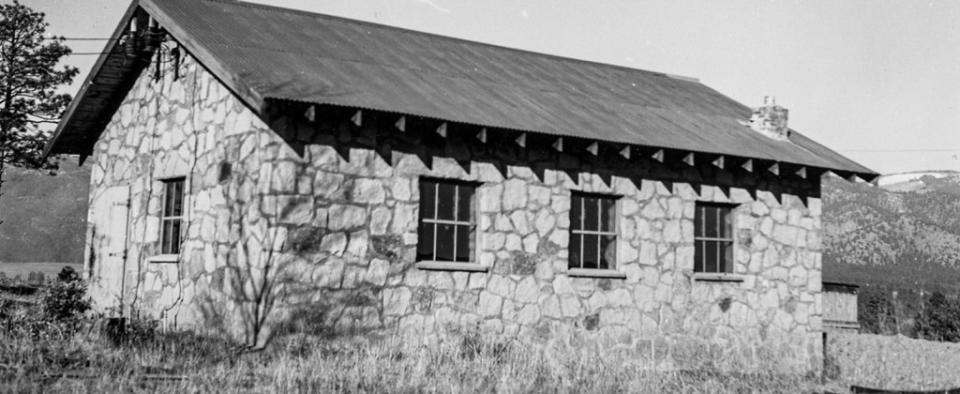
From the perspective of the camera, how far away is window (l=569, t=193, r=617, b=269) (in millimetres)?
14211

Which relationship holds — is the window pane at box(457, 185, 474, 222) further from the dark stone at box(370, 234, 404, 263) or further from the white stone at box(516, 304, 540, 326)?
the white stone at box(516, 304, 540, 326)

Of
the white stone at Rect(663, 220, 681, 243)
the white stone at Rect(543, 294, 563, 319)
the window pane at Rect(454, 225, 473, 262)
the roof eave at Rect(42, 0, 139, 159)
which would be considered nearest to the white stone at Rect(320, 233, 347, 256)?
the window pane at Rect(454, 225, 473, 262)

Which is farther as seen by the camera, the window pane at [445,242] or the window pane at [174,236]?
the window pane at [174,236]

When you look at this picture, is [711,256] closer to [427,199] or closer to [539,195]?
[539,195]

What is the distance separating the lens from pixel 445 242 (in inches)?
507

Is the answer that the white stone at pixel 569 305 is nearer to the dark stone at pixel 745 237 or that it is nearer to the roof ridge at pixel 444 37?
the dark stone at pixel 745 237

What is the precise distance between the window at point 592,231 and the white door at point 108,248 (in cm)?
682

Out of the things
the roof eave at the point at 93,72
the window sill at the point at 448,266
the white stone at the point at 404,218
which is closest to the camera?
the white stone at the point at 404,218

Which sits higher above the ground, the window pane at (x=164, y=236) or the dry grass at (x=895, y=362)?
the window pane at (x=164, y=236)

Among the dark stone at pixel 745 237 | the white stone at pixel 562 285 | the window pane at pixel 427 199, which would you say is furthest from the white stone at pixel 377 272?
the dark stone at pixel 745 237

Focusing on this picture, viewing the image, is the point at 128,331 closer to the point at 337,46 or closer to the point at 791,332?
the point at 337,46

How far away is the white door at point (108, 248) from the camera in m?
14.9

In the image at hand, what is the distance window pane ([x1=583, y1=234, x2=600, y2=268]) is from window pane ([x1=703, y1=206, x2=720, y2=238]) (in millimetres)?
2285

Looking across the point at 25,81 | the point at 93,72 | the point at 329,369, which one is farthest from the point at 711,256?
the point at 25,81
